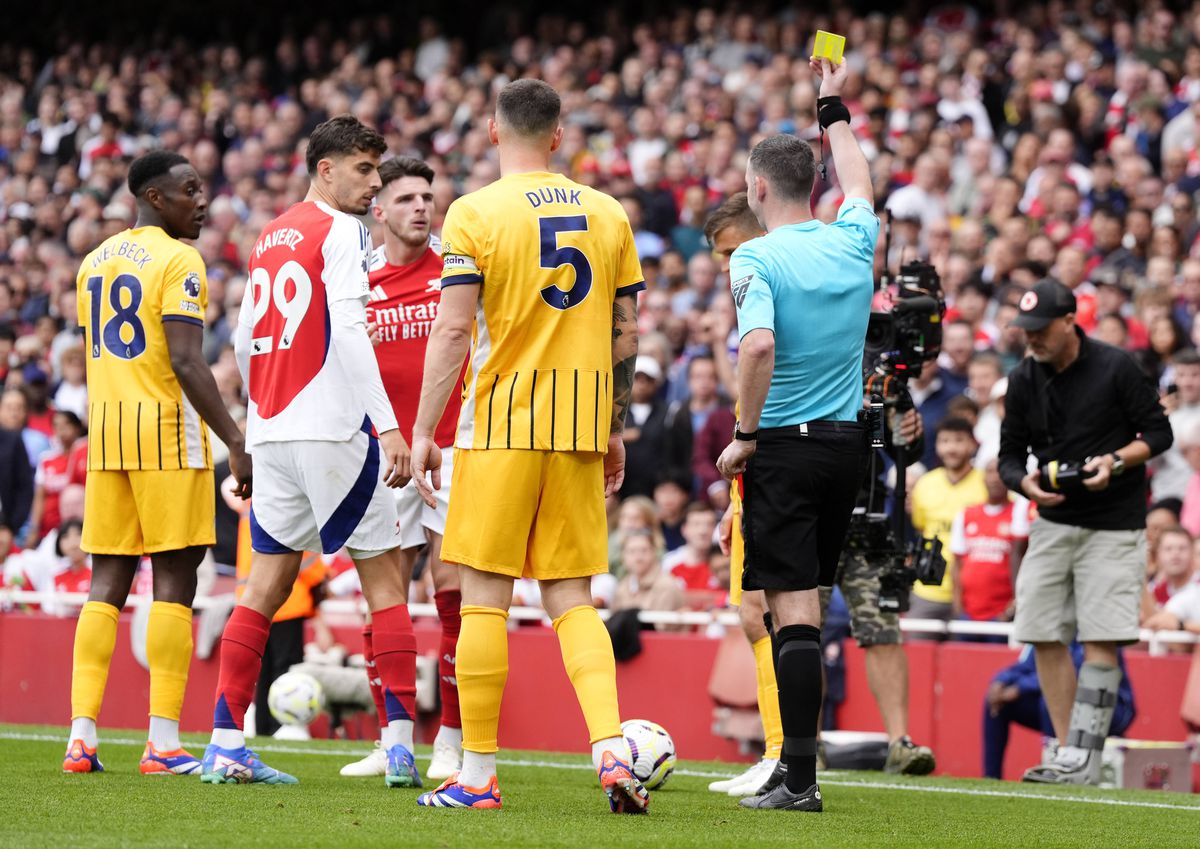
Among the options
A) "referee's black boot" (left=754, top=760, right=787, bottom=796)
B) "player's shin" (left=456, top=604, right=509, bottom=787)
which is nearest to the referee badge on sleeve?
"player's shin" (left=456, top=604, right=509, bottom=787)

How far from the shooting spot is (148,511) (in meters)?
7.37

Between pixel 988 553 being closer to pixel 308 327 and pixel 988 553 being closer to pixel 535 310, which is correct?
pixel 308 327

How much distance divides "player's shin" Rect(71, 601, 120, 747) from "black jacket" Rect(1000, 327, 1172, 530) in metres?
4.59

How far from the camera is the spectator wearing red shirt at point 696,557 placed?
12.9 m

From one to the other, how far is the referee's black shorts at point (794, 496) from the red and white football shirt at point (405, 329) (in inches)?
71.4

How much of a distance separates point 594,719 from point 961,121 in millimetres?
11585

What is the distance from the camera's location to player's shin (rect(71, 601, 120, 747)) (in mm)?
7328

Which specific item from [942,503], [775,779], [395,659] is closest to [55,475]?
[942,503]

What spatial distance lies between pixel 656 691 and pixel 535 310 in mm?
6146

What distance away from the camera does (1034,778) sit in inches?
354

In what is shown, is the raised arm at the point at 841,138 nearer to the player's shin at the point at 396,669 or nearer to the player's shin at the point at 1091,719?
the player's shin at the point at 396,669

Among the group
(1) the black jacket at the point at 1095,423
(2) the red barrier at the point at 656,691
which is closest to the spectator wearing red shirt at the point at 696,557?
(2) the red barrier at the point at 656,691

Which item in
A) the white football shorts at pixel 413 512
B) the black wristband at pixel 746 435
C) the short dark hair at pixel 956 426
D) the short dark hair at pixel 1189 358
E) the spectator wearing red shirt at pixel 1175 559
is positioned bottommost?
the spectator wearing red shirt at pixel 1175 559

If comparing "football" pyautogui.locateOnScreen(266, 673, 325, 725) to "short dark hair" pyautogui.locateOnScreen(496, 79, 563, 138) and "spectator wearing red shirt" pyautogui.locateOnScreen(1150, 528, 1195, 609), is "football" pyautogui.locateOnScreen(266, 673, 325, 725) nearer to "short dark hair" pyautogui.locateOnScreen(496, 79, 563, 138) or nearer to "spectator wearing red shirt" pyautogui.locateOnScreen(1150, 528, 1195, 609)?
"spectator wearing red shirt" pyautogui.locateOnScreen(1150, 528, 1195, 609)
